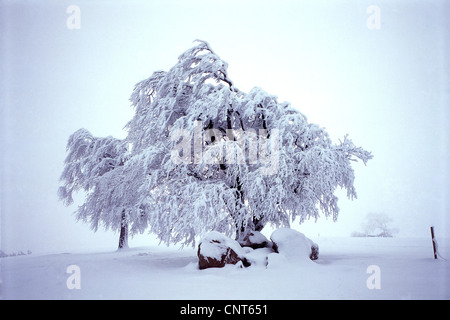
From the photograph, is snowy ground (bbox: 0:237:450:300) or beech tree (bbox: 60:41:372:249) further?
beech tree (bbox: 60:41:372:249)

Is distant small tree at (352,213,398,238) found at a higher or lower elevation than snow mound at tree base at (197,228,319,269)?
lower

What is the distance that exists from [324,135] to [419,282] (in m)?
5.38

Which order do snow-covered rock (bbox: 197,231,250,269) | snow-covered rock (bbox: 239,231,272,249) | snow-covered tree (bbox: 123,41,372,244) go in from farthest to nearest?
snow-covered rock (bbox: 239,231,272,249) < snow-covered tree (bbox: 123,41,372,244) < snow-covered rock (bbox: 197,231,250,269)

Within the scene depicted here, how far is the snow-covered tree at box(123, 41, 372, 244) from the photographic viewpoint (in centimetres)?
861

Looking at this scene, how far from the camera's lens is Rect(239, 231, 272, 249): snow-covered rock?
8992mm

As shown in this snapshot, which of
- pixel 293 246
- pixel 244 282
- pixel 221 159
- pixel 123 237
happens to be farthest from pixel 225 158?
pixel 123 237

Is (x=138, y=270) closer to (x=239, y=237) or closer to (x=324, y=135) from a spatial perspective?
(x=239, y=237)

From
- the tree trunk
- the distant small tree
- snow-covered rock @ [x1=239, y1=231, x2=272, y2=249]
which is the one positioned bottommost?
the distant small tree

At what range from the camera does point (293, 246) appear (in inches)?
317

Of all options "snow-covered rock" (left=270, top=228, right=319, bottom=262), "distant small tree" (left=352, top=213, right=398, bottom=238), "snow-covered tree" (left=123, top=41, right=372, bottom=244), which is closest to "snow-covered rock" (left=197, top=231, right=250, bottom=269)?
"snow-covered tree" (left=123, top=41, right=372, bottom=244)

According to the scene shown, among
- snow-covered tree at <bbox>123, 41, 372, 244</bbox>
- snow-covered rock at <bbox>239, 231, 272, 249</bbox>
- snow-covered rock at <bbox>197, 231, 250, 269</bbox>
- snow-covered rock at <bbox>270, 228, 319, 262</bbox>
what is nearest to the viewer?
snow-covered rock at <bbox>197, 231, 250, 269</bbox>

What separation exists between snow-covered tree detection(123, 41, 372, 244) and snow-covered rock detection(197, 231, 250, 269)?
2.34ft

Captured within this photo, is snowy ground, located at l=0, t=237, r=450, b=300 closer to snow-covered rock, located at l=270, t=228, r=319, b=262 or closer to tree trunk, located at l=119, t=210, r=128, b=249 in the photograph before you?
snow-covered rock, located at l=270, t=228, r=319, b=262
